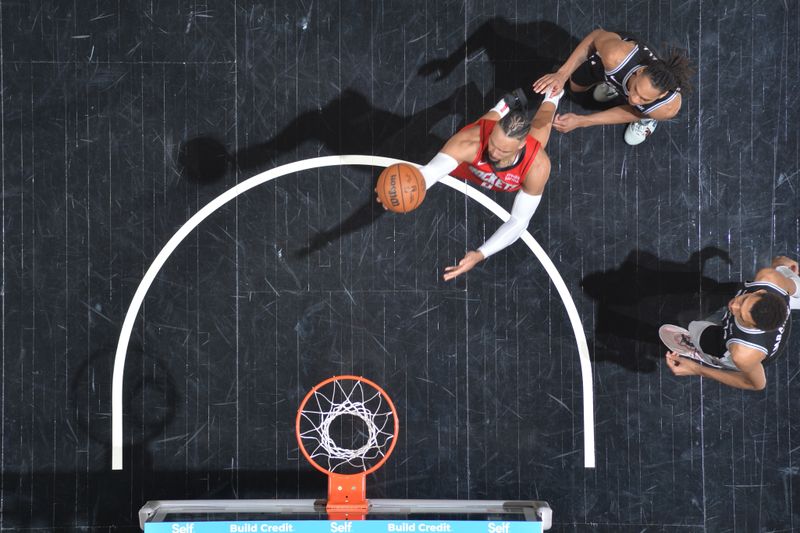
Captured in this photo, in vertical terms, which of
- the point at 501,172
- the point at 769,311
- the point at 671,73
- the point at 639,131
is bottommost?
the point at 769,311

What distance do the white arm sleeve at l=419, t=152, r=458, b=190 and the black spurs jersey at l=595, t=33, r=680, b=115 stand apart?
1.44 metres

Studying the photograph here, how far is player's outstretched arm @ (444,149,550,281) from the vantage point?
4.57 metres

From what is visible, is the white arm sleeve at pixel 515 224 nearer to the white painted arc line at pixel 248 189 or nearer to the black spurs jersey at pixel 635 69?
the white painted arc line at pixel 248 189

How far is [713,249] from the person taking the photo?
18.0 feet

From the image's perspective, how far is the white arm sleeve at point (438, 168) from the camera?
14.6 feet

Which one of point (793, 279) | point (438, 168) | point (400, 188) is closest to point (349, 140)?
point (438, 168)

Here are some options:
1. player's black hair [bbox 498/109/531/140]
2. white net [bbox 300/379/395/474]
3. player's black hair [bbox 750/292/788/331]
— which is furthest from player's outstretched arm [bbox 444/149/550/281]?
player's black hair [bbox 750/292/788/331]

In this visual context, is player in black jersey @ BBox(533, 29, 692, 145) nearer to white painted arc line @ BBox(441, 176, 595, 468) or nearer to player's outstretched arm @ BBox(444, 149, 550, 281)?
player's outstretched arm @ BBox(444, 149, 550, 281)

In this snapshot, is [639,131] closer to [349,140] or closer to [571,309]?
[571,309]

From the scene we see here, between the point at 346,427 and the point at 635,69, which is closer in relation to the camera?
the point at 635,69

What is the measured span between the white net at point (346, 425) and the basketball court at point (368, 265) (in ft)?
0.09

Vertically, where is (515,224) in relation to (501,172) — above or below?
below

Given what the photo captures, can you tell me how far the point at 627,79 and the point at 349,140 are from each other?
226cm

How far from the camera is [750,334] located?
4465mm
